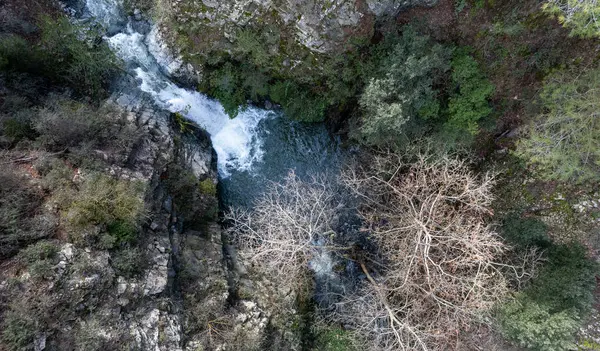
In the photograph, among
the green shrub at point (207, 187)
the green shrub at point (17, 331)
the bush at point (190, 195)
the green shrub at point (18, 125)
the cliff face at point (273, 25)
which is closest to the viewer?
the green shrub at point (17, 331)

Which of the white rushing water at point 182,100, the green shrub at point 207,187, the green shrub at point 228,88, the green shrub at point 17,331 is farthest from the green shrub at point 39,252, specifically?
the green shrub at point 228,88

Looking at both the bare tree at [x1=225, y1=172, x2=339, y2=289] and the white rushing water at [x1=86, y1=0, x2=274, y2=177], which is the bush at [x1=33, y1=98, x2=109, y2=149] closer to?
the white rushing water at [x1=86, y1=0, x2=274, y2=177]

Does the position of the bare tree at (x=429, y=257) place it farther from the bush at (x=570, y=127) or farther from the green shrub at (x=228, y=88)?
the green shrub at (x=228, y=88)

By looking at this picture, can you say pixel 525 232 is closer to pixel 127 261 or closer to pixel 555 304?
pixel 555 304

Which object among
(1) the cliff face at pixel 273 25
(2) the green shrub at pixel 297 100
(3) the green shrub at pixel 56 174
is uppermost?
(1) the cliff face at pixel 273 25

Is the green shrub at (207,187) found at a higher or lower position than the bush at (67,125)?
lower

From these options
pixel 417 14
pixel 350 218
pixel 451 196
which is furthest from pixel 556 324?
pixel 417 14
